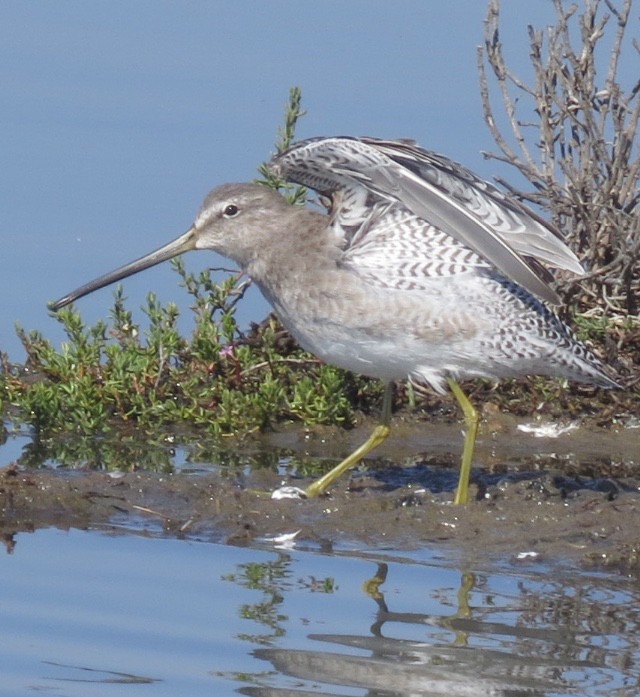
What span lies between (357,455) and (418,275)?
2.62 ft

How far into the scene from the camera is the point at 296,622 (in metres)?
5.02

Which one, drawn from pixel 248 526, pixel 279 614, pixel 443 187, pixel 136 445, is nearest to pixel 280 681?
pixel 279 614

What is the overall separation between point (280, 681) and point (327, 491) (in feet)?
6.01

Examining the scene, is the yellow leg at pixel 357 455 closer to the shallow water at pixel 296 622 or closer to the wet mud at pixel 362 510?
the wet mud at pixel 362 510

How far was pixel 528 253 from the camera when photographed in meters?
6.09

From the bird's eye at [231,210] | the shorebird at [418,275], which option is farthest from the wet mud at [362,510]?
the bird's eye at [231,210]

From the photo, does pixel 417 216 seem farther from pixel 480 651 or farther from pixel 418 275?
pixel 480 651

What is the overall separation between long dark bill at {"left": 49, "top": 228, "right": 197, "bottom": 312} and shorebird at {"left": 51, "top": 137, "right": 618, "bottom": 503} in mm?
463

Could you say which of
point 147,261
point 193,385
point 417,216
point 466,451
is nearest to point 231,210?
point 147,261

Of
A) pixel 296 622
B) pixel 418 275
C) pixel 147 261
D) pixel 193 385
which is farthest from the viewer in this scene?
pixel 193 385

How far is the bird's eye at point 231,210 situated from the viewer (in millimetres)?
6609

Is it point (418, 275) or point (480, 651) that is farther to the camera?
point (418, 275)

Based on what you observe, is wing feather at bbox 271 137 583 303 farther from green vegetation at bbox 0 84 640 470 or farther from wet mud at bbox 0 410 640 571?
green vegetation at bbox 0 84 640 470

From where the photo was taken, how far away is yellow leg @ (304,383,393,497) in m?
6.31
